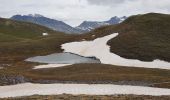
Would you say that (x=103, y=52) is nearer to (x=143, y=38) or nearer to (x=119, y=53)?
(x=119, y=53)

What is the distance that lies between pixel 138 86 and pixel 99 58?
3959cm

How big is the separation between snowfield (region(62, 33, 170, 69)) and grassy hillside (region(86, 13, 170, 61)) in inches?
86.5

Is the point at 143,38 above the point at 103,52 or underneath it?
above

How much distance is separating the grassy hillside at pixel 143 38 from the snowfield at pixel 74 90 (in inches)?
1599

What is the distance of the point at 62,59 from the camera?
112 metres

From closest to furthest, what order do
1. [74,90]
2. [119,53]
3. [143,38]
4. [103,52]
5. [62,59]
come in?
[74,90]
[119,53]
[103,52]
[62,59]
[143,38]

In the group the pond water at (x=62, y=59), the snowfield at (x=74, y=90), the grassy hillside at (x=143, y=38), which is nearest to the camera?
the snowfield at (x=74, y=90)

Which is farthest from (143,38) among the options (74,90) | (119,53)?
(74,90)

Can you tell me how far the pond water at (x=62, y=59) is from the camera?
354 feet

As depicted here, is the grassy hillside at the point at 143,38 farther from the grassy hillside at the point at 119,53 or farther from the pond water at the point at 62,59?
the pond water at the point at 62,59

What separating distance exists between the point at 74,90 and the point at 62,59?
168 ft

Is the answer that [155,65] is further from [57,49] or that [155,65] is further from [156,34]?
[57,49]

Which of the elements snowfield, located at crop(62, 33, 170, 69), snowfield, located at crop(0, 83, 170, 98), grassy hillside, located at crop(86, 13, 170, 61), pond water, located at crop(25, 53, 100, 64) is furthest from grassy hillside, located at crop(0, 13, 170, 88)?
pond water, located at crop(25, 53, 100, 64)

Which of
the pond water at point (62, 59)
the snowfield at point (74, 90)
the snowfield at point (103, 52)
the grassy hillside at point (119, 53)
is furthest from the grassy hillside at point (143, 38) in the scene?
the snowfield at point (74, 90)
